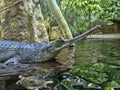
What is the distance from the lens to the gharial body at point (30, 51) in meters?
4.20

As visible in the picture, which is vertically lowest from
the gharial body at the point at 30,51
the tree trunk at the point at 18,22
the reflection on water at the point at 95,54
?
the reflection on water at the point at 95,54

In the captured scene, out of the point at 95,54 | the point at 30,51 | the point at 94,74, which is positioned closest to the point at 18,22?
the point at 30,51

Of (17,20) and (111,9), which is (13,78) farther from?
(111,9)

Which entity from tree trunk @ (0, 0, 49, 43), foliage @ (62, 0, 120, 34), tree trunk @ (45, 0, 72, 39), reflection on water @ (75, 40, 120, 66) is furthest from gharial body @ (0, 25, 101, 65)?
foliage @ (62, 0, 120, 34)

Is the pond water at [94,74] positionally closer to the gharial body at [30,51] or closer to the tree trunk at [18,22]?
the gharial body at [30,51]

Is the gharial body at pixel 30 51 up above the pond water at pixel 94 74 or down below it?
above

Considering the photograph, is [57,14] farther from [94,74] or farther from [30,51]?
[94,74]

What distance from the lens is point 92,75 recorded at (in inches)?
123

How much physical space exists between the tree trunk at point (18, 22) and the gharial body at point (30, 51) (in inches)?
37.6

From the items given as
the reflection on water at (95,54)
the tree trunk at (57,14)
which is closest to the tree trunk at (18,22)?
the tree trunk at (57,14)

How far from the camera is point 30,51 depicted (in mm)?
4352

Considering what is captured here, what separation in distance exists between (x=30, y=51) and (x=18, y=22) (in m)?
1.31

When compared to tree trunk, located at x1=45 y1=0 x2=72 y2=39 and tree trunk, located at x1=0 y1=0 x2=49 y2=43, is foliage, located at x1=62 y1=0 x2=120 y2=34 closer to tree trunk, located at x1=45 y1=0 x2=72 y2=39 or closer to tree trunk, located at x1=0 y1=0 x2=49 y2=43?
tree trunk, located at x1=45 y1=0 x2=72 y2=39

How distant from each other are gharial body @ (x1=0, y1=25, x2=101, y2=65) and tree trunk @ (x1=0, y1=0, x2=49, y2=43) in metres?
0.96
